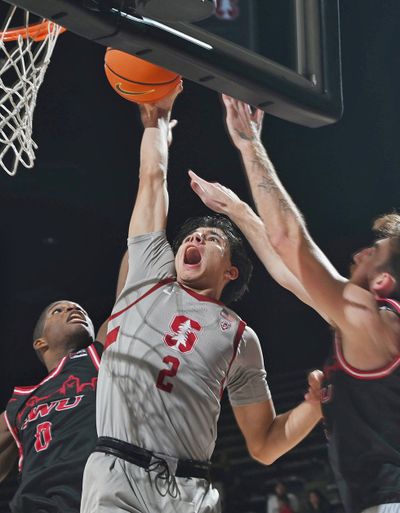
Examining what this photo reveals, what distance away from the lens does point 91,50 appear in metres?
6.36

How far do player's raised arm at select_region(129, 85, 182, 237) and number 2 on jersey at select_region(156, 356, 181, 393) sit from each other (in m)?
0.53

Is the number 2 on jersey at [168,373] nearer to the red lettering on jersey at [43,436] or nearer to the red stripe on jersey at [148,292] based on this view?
the red stripe on jersey at [148,292]

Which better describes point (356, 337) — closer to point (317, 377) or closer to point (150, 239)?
point (317, 377)

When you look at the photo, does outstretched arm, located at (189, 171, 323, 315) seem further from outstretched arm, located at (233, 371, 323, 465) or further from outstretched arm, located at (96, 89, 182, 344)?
outstretched arm, located at (233, 371, 323, 465)

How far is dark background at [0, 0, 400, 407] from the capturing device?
5461mm

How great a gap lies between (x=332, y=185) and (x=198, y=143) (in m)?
0.85

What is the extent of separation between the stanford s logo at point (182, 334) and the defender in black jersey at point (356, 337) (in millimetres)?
473

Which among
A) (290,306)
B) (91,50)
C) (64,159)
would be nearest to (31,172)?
(64,159)

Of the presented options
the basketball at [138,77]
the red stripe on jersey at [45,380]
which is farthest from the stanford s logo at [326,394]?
the basketball at [138,77]

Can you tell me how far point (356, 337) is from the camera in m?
3.55

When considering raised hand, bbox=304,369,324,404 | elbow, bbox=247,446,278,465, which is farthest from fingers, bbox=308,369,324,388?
elbow, bbox=247,446,278,465

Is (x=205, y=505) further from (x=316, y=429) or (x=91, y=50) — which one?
(x=91, y=50)

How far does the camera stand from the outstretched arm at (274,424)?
12.2 ft

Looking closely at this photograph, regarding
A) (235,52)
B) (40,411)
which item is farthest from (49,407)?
(235,52)
